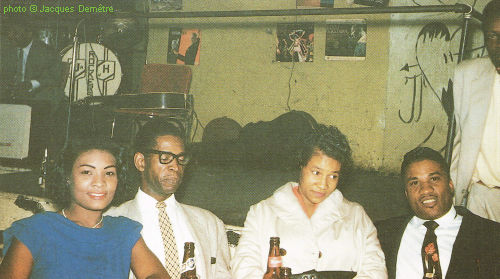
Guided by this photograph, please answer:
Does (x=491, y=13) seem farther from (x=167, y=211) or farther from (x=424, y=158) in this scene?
(x=167, y=211)

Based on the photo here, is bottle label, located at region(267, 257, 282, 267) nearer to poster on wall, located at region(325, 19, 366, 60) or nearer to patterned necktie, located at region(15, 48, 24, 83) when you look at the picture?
poster on wall, located at region(325, 19, 366, 60)

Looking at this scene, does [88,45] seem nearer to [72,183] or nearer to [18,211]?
[18,211]

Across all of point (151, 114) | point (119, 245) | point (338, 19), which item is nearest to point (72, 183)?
point (119, 245)

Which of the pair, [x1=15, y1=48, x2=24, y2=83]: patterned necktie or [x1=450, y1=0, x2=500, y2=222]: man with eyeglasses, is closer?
[x1=450, y1=0, x2=500, y2=222]: man with eyeglasses

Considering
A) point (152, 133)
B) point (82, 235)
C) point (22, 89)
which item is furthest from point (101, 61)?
point (82, 235)

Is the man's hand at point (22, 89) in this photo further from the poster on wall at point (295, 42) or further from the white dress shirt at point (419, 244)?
the white dress shirt at point (419, 244)

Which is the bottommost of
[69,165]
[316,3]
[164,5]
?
[69,165]

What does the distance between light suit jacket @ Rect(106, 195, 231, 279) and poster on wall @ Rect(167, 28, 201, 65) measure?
5.09 m

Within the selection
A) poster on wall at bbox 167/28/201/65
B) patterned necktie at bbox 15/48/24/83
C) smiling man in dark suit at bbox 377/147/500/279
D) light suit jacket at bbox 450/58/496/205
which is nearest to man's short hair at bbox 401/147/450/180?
smiling man in dark suit at bbox 377/147/500/279

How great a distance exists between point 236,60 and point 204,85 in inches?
28.1

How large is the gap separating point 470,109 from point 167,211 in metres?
2.05

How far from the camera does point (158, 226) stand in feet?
8.27

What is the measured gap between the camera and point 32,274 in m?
1.98

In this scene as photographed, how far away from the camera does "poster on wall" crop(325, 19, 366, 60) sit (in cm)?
655
